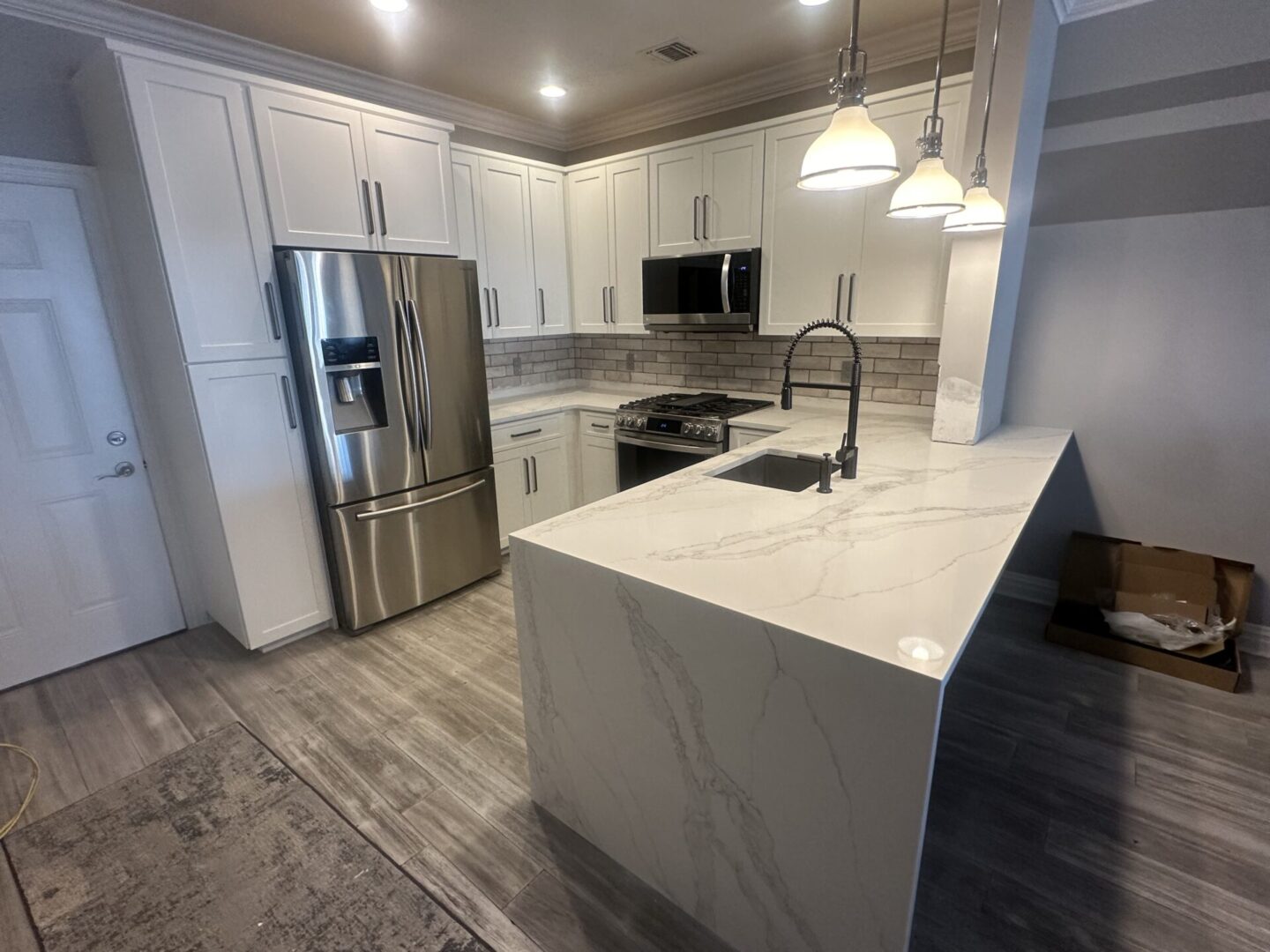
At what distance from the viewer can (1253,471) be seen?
2.40 m

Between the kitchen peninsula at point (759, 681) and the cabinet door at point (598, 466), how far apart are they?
6.06ft

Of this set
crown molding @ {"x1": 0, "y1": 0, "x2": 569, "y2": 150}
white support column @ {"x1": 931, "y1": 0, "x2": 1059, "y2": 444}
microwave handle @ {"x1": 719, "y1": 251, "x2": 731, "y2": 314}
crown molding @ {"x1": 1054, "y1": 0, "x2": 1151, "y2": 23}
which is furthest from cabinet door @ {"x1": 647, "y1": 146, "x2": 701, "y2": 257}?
crown molding @ {"x1": 1054, "y1": 0, "x2": 1151, "y2": 23}

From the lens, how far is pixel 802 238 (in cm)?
301

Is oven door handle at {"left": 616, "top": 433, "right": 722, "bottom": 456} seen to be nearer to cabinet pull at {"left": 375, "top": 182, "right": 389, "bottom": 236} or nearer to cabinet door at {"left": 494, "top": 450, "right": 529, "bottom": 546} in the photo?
cabinet door at {"left": 494, "top": 450, "right": 529, "bottom": 546}

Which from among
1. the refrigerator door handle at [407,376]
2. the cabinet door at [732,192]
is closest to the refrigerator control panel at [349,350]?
the refrigerator door handle at [407,376]

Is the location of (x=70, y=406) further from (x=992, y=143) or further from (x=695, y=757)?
(x=992, y=143)

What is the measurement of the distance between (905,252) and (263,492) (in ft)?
10.2

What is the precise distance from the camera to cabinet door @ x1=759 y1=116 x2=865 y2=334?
287 cm

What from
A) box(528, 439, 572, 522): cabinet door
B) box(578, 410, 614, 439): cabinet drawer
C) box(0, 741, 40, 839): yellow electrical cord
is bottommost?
box(0, 741, 40, 839): yellow electrical cord

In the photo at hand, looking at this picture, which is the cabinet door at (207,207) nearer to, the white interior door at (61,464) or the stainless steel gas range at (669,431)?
the white interior door at (61,464)

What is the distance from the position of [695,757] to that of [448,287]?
2447mm

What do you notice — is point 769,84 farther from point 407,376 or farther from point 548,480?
point 548,480

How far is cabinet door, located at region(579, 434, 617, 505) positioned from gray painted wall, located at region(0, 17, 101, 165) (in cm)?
272

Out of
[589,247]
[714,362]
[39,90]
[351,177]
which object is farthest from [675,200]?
[39,90]
